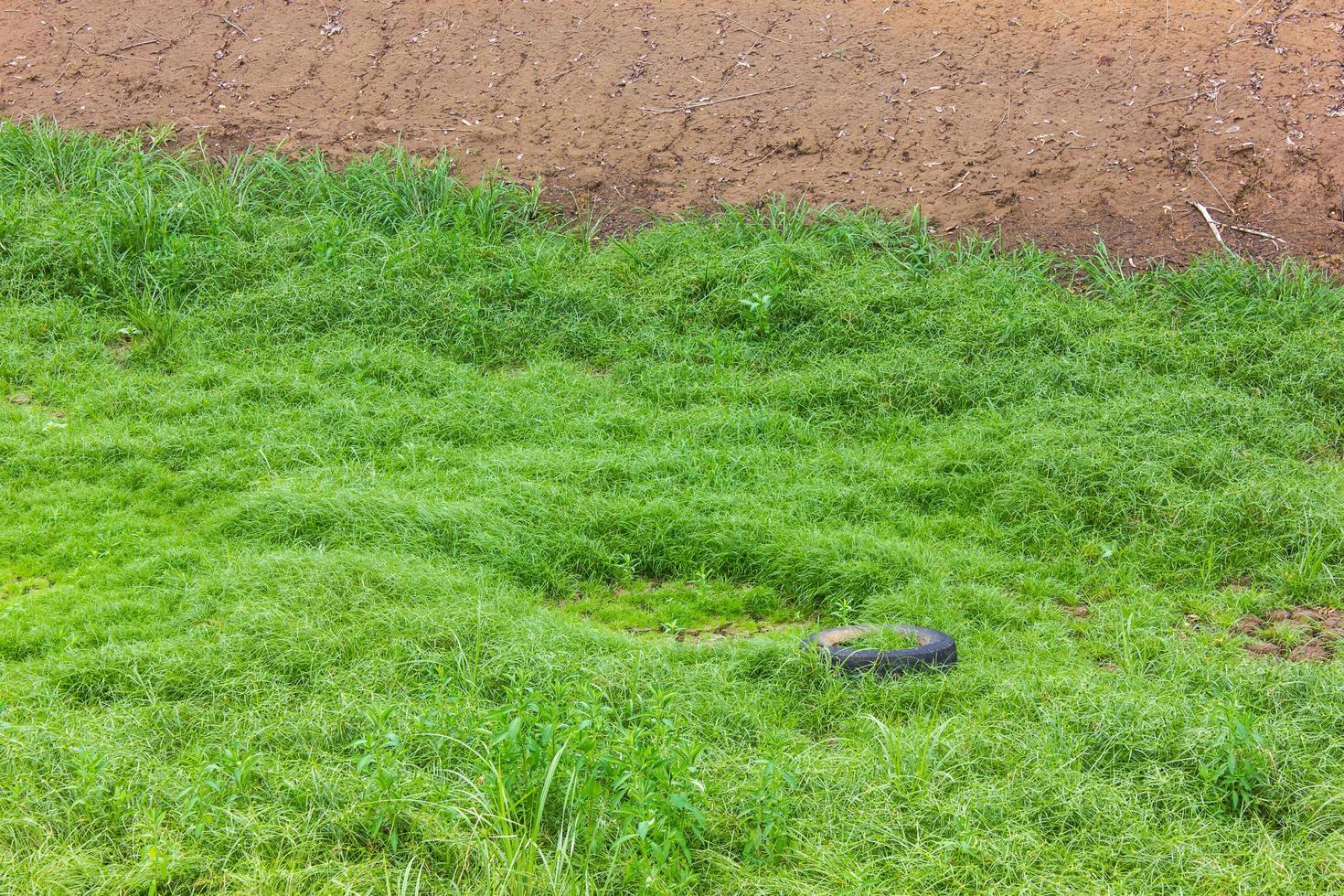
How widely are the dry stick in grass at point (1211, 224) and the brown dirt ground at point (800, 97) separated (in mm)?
53

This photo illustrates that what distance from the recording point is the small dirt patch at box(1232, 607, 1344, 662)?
13.1 ft

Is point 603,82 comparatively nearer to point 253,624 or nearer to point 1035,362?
point 1035,362

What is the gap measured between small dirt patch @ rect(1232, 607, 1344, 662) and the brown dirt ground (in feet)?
10.1

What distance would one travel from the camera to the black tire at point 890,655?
379cm

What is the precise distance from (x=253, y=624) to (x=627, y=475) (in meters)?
1.82

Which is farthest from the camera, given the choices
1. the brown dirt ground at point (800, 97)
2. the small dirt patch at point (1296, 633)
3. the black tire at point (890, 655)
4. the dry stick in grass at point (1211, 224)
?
the brown dirt ground at point (800, 97)

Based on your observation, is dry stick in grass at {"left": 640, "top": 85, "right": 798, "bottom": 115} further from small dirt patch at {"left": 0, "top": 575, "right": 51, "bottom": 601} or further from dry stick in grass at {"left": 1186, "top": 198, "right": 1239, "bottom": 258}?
small dirt patch at {"left": 0, "top": 575, "right": 51, "bottom": 601}

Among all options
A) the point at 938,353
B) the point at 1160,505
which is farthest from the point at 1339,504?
the point at 938,353

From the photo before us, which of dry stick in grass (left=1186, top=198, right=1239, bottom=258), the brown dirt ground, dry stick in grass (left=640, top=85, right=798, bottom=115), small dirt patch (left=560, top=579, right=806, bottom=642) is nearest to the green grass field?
small dirt patch (left=560, top=579, right=806, bottom=642)

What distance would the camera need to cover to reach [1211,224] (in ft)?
22.5

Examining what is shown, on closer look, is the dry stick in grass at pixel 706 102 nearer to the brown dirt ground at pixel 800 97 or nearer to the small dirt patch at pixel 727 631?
the brown dirt ground at pixel 800 97

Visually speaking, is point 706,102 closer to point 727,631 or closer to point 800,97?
point 800,97

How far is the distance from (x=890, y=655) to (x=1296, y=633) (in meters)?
1.49

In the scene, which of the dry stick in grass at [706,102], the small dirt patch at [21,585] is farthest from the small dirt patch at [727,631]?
the dry stick in grass at [706,102]
